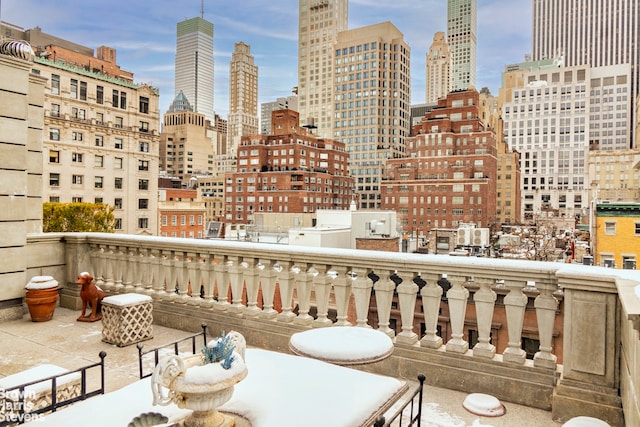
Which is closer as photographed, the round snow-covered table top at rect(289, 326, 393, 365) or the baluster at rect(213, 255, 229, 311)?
the round snow-covered table top at rect(289, 326, 393, 365)

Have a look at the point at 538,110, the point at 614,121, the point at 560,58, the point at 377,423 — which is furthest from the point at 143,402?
the point at 560,58

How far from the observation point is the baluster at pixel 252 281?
6.45 meters

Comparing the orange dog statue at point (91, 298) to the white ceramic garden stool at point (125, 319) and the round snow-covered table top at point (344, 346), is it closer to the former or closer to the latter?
the white ceramic garden stool at point (125, 319)

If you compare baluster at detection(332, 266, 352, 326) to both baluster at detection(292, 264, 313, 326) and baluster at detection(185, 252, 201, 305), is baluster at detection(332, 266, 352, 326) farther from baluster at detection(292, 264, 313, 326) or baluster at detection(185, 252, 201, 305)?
baluster at detection(185, 252, 201, 305)

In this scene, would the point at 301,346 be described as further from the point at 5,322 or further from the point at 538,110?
the point at 538,110

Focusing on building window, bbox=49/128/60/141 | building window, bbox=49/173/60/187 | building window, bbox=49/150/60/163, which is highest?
building window, bbox=49/128/60/141

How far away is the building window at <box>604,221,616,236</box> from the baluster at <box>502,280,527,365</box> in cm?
5647

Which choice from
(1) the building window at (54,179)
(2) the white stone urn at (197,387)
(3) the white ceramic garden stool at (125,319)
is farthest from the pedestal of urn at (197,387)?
(1) the building window at (54,179)

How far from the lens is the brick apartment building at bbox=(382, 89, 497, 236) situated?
9156 centimetres

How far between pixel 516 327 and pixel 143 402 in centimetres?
390

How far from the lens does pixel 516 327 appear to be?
4742 mm

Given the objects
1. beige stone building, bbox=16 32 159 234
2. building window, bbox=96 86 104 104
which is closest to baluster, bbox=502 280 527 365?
beige stone building, bbox=16 32 159 234

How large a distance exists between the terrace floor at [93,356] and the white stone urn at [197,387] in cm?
259

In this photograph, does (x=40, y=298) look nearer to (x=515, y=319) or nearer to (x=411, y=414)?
(x=411, y=414)
